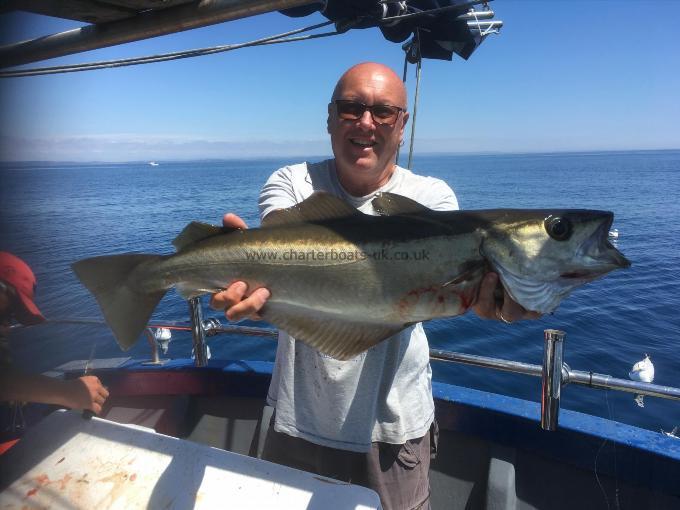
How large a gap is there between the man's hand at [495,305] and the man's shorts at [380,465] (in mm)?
1292

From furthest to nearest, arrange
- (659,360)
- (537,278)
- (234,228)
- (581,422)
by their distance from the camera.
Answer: (659,360) < (581,422) < (234,228) < (537,278)

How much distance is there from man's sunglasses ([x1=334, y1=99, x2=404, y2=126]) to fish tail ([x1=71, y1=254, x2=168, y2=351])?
1.75 m

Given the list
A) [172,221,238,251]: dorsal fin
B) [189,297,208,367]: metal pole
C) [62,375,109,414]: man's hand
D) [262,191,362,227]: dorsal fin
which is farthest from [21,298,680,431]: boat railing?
[262,191,362,227]: dorsal fin

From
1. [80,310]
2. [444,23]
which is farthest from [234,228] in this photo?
[80,310]

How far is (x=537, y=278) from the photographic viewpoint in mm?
2441

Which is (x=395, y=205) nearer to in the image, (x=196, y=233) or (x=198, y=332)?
(x=196, y=233)

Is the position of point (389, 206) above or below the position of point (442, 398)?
above

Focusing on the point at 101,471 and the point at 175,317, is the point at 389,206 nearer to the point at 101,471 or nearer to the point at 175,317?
the point at 101,471

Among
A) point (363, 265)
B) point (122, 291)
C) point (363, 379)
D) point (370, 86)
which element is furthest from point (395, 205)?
point (122, 291)

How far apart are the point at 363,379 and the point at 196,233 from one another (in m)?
1.58

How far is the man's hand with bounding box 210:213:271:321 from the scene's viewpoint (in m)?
2.70

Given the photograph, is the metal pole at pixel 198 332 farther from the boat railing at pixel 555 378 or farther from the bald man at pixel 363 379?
the bald man at pixel 363 379

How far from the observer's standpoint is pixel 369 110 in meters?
3.21

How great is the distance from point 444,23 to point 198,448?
19.2 ft
